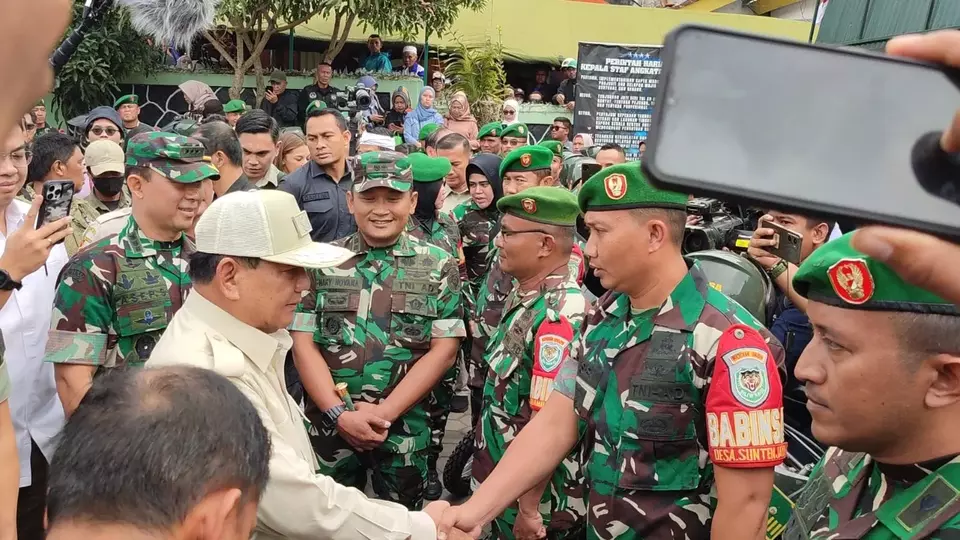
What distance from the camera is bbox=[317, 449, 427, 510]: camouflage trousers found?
388cm

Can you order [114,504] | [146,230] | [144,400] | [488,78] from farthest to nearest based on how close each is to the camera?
[488,78]
[146,230]
[144,400]
[114,504]

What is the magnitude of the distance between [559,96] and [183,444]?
50.6 feet

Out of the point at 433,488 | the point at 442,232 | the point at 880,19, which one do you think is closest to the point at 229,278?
the point at 442,232

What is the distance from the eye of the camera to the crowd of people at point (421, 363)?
1407mm

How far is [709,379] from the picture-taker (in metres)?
2.36

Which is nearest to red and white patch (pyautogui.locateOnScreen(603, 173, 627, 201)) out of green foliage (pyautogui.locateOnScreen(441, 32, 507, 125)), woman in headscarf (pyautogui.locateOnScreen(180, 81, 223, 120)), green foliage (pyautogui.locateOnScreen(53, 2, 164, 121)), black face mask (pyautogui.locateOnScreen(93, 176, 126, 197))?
black face mask (pyautogui.locateOnScreen(93, 176, 126, 197))

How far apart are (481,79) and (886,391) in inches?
548

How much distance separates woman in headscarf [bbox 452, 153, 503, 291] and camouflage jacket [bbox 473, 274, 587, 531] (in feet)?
7.40

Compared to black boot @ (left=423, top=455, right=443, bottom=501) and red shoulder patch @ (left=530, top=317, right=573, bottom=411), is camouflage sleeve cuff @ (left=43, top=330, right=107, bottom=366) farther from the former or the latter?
black boot @ (left=423, top=455, right=443, bottom=501)

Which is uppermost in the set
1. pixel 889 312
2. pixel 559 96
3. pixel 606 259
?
pixel 889 312

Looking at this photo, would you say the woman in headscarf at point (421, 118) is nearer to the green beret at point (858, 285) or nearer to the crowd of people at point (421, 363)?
the crowd of people at point (421, 363)

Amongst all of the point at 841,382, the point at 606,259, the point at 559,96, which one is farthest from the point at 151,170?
the point at 559,96

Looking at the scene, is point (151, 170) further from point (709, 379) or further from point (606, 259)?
point (709, 379)

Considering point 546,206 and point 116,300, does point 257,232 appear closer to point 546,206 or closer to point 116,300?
point 116,300
